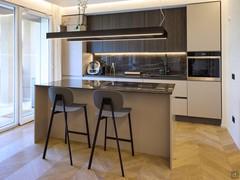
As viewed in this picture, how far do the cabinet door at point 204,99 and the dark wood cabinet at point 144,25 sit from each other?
3.20ft

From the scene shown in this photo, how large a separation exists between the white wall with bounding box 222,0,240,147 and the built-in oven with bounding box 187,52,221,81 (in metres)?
0.15

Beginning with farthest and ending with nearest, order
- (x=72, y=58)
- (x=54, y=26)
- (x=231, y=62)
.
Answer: (x=72, y=58) → (x=54, y=26) → (x=231, y=62)

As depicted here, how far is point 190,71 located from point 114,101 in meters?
2.66

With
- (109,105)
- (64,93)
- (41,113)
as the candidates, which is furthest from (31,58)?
(109,105)

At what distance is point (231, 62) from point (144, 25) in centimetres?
225

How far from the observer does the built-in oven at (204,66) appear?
A: 4.64m

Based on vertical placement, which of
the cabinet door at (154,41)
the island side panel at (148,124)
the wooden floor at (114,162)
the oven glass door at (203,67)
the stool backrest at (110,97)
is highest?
the cabinet door at (154,41)

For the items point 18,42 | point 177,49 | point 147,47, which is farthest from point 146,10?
point 18,42

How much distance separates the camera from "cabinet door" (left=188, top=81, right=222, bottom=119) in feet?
15.3

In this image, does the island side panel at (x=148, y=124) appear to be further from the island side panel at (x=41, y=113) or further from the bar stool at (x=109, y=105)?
the island side panel at (x=41, y=113)

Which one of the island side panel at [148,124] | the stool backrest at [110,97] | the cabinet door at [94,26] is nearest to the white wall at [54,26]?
the cabinet door at [94,26]

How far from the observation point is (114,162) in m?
3.05

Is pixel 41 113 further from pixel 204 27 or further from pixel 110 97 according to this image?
pixel 204 27

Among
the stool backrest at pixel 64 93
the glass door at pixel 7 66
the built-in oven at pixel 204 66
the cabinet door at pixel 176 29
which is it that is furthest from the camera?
the cabinet door at pixel 176 29
